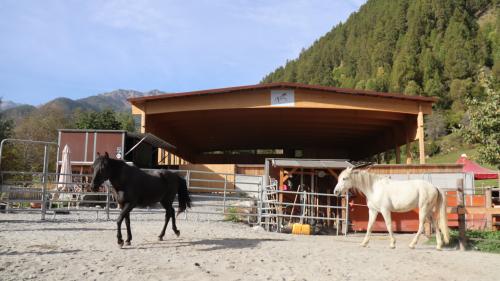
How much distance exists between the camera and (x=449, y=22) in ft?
332

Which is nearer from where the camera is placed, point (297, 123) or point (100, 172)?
Result: point (100, 172)

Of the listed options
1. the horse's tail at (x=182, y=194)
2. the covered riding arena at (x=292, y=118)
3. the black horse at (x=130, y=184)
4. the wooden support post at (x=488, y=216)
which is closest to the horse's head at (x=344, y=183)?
the horse's tail at (x=182, y=194)

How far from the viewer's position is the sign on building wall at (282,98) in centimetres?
1886

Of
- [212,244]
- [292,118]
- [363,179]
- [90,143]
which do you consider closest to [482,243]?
[363,179]

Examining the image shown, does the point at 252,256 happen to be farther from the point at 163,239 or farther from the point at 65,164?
the point at 65,164

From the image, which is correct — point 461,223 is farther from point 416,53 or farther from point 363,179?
point 416,53

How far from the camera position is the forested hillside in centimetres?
7341

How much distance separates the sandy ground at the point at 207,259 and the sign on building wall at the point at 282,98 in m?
10.6

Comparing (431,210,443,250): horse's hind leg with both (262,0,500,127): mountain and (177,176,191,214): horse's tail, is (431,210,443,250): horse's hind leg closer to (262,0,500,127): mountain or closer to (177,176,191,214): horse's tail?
(177,176,191,214): horse's tail

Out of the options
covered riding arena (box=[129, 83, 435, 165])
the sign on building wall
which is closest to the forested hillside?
covered riding arena (box=[129, 83, 435, 165])

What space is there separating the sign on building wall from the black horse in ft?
37.7

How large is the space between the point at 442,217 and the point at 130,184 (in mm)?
6047

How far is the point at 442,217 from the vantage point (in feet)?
27.5

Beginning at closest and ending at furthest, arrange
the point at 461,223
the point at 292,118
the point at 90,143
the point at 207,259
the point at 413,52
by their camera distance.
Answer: the point at 207,259
the point at 461,223
the point at 90,143
the point at 292,118
the point at 413,52
